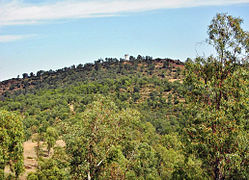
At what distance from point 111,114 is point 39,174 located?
18545 millimetres

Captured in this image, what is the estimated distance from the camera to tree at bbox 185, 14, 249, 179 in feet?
37.2

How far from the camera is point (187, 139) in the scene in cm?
1258

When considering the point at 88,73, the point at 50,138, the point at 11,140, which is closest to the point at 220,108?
the point at 11,140

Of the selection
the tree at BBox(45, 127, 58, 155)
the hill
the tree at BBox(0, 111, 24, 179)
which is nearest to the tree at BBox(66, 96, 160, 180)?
the tree at BBox(0, 111, 24, 179)

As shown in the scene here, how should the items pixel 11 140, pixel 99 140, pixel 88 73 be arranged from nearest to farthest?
pixel 99 140
pixel 11 140
pixel 88 73

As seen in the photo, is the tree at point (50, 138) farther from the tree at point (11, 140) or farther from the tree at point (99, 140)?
the tree at point (99, 140)

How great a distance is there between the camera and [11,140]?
20.7 metres

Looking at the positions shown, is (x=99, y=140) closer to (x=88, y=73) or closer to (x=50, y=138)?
(x=50, y=138)

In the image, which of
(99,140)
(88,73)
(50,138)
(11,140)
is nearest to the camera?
(99,140)

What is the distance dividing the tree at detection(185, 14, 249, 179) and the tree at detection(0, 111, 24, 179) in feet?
51.2

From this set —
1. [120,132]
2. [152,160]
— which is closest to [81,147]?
[120,132]

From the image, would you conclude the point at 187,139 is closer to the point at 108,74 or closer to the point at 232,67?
the point at 232,67

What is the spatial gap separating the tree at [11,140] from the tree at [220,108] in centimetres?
1560

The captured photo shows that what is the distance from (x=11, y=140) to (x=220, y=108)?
1778 centimetres
